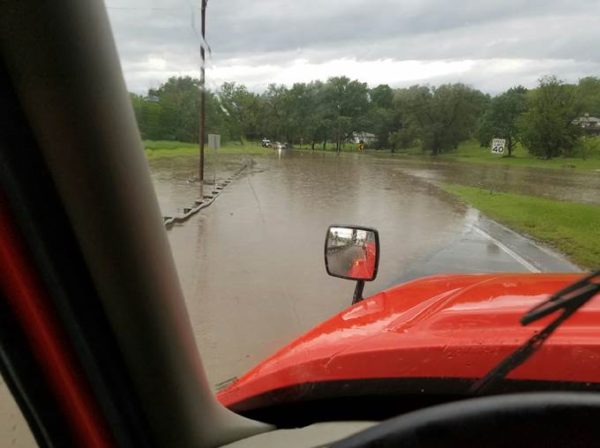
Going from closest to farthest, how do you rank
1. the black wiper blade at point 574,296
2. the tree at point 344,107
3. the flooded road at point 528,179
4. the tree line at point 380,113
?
the black wiper blade at point 574,296
the tree line at point 380,113
the tree at point 344,107
the flooded road at point 528,179

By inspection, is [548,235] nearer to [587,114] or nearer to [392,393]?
[587,114]

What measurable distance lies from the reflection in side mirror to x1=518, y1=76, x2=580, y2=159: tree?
73cm

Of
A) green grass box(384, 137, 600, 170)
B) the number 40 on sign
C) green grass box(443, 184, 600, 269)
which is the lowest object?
green grass box(443, 184, 600, 269)

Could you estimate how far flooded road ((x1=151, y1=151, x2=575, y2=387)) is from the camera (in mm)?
4793

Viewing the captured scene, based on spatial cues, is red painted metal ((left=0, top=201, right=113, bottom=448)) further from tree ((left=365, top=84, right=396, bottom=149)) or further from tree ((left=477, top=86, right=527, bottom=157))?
tree ((left=365, top=84, right=396, bottom=149))

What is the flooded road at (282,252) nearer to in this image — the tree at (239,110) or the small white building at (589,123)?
the tree at (239,110)

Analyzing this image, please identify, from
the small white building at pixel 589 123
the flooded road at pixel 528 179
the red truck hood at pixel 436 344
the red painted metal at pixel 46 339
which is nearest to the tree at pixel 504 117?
the small white building at pixel 589 123

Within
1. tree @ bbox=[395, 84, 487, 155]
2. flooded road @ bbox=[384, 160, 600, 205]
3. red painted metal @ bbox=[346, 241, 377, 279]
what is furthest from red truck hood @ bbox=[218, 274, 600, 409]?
flooded road @ bbox=[384, 160, 600, 205]

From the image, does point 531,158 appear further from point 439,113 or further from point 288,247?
point 288,247

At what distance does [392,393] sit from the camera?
4.66ft

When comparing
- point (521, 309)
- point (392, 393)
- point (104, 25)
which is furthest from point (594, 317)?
point (104, 25)

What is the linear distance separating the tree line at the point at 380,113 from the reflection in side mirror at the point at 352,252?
2.24 feet

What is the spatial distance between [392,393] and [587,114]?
1050 mm

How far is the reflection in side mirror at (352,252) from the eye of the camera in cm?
229
